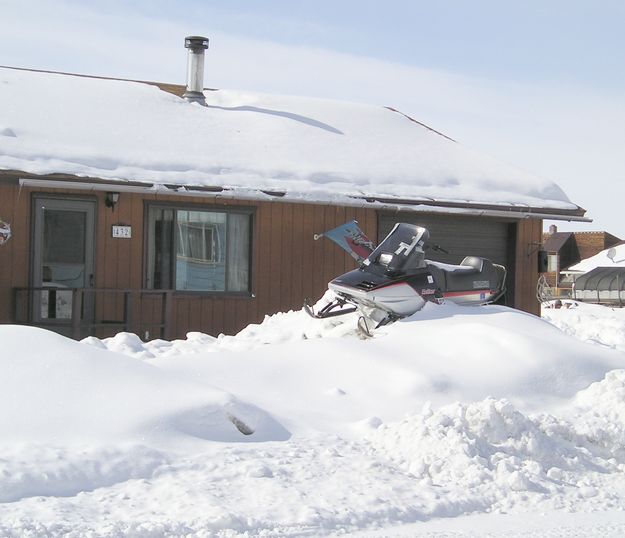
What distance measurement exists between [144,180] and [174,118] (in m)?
3.46

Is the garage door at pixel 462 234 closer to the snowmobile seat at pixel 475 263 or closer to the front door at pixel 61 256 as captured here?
the snowmobile seat at pixel 475 263

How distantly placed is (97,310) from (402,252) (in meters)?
4.82

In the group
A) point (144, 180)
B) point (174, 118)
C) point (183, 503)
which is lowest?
point (183, 503)

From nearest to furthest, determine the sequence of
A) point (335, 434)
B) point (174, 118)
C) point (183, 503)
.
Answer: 1. point (183, 503)
2. point (335, 434)
3. point (174, 118)

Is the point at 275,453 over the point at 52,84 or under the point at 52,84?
under

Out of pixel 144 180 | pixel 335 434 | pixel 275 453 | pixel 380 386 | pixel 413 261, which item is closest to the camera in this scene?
pixel 275 453

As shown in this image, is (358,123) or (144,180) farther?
(358,123)

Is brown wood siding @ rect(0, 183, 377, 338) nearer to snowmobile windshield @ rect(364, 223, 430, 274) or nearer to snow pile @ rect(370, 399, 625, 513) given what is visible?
snowmobile windshield @ rect(364, 223, 430, 274)

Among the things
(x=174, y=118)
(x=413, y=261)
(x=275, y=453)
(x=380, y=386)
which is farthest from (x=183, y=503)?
(x=174, y=118)

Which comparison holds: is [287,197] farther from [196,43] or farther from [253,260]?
[196,43]

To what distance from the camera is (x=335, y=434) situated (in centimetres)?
735

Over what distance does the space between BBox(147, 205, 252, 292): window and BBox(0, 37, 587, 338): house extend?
0.07 ft

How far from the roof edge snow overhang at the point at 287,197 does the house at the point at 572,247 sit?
5073 cm

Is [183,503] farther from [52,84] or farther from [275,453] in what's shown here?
[52,84]
